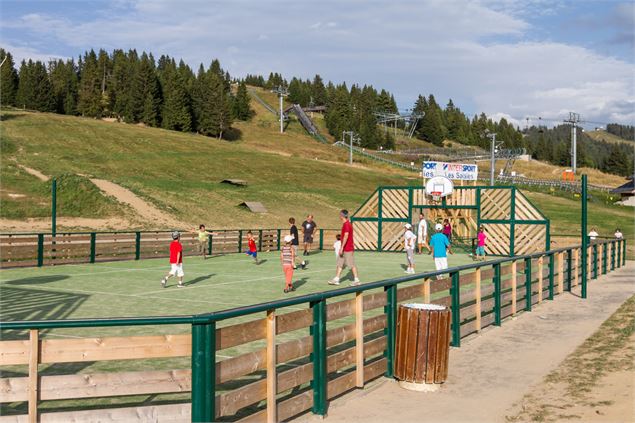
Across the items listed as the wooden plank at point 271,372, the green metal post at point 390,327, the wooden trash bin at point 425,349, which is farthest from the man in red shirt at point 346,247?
the wooden plank at point 271,372

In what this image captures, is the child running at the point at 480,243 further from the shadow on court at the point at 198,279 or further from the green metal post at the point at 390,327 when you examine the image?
the green metal post at the point at 390,327

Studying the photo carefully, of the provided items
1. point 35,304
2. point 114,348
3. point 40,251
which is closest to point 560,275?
point 35,304

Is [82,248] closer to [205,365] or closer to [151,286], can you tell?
[151,286]

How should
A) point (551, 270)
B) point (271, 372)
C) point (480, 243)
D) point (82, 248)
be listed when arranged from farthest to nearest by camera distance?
point (480, 243) < point (82, 248) < point (551, 270) < point (271, 372)

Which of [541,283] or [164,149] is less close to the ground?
[164,149]

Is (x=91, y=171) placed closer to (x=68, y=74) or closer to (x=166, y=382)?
(x=166, y=382)

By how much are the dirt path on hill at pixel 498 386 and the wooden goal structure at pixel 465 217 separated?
20.0m

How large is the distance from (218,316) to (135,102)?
12053 cm

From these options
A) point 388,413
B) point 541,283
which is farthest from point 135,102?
point 388,413

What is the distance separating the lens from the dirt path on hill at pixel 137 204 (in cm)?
4850

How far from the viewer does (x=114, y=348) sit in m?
5.98

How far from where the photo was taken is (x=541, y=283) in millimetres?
16609

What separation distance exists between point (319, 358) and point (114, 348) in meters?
2.25

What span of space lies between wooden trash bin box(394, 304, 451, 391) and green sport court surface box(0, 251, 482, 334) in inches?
262
